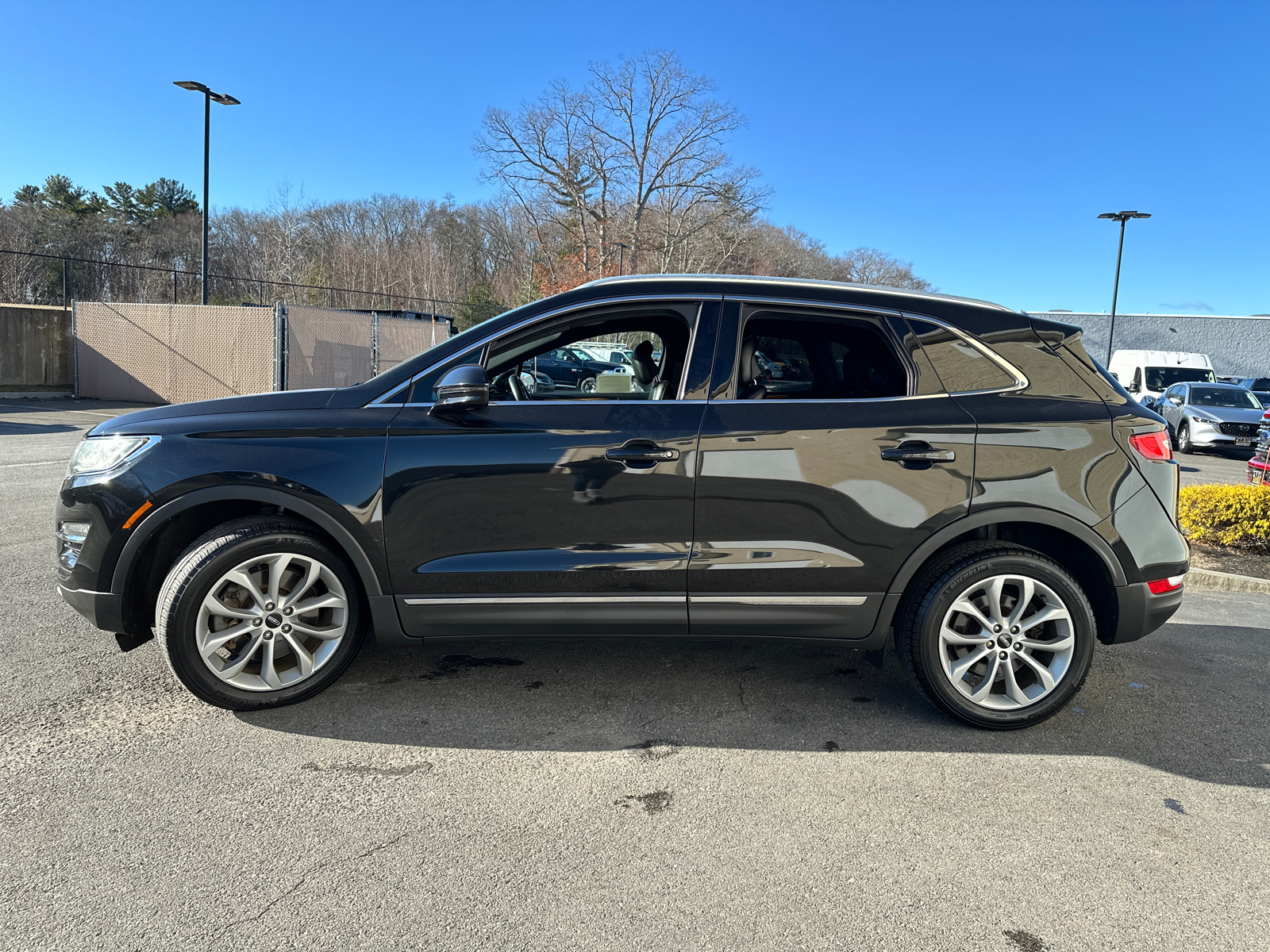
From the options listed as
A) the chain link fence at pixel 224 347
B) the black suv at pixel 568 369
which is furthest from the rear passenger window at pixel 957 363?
the chain link fence at pixel 224 347

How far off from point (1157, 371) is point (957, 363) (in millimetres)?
24320

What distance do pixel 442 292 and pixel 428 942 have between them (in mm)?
60530

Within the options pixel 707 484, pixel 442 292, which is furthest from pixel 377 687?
pixel 442 292

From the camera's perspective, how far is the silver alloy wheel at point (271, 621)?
3.53 metres

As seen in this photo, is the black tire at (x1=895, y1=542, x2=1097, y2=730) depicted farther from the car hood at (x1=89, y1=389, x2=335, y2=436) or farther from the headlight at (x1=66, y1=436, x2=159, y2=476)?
the headlight at (x1=66, y1=436, x2=159, y2=476)

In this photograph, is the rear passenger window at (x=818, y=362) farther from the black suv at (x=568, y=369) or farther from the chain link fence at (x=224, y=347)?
the chain link fence at (x=224, y=347)

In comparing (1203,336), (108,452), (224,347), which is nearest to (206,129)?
(224,347)

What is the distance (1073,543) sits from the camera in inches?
148

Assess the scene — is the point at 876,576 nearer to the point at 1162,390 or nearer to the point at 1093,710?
the point at 1093,710

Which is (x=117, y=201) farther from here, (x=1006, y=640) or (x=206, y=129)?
(x=1006, y=640)

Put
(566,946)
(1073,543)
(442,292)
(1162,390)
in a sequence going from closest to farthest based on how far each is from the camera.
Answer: (566,946) < (1073,543) < (1162,390) < (442,292)

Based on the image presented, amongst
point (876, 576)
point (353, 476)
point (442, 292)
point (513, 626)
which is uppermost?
point (442, 292)

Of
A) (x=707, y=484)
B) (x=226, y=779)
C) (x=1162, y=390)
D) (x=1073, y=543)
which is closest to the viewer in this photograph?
(x=226, y=779)

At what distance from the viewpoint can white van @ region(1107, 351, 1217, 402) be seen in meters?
23.6
